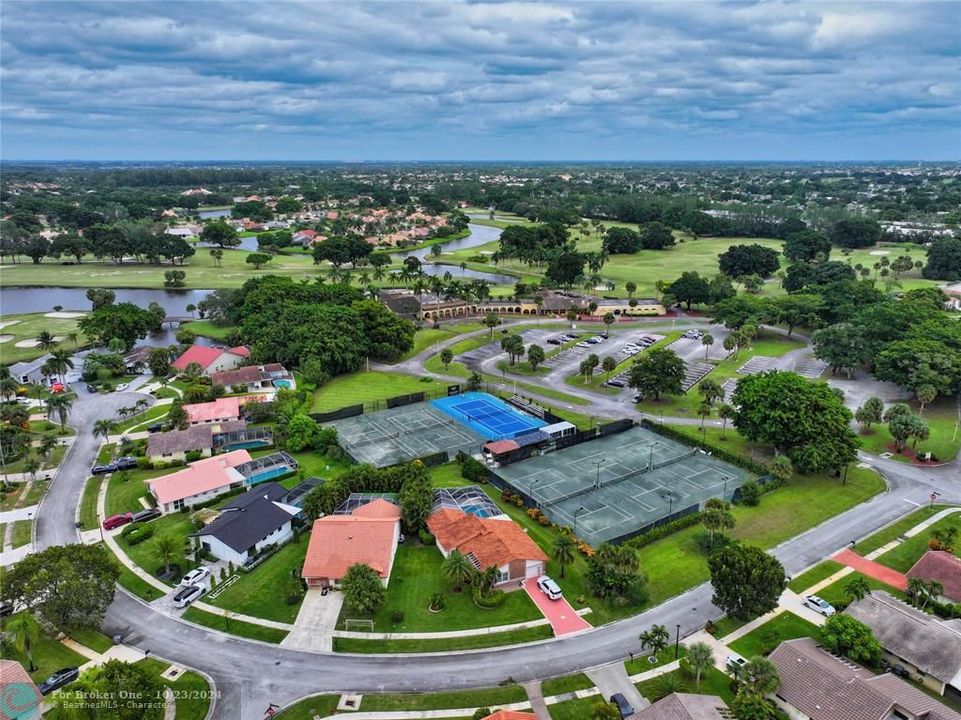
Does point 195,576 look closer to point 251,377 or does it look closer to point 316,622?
point 316,622

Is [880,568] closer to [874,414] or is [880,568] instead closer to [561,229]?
[874,414]

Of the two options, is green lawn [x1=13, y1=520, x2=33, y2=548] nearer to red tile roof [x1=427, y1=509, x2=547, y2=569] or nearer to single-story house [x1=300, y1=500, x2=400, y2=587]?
single-story house [x1=300, y1=500, x2=400, y2=587]

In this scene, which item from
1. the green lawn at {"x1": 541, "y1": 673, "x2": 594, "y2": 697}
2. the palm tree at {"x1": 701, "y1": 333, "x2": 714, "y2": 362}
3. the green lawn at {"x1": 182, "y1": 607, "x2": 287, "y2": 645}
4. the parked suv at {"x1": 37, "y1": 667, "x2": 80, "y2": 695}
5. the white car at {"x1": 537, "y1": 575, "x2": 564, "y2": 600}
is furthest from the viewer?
the palm tree at {"x1": 701, "y1": 333, "x2": 714, "y2": 362}

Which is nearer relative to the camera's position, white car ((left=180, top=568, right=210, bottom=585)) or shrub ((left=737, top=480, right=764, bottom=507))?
white car ((left=180, top=568, right=210, bottom=585))

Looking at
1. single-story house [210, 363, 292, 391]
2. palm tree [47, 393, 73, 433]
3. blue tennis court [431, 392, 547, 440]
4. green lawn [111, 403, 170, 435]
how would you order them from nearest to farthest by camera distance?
palm tree [47, 393, 73, 433] → blue tennis court [431, 392, 547, 440] → green lawn [111, 403, 170, 435] → single-story house [210, 363, 292, 391]

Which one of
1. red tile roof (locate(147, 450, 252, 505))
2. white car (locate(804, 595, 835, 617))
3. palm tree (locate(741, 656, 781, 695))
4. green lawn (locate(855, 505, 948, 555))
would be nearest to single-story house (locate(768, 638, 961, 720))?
palm tree (locate(741, 656, 781, 695))

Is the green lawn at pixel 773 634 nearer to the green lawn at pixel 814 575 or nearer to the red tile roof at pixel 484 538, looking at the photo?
the green lawn at pixel 814 575

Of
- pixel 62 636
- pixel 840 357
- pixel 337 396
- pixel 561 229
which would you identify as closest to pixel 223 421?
pixel 337 396
